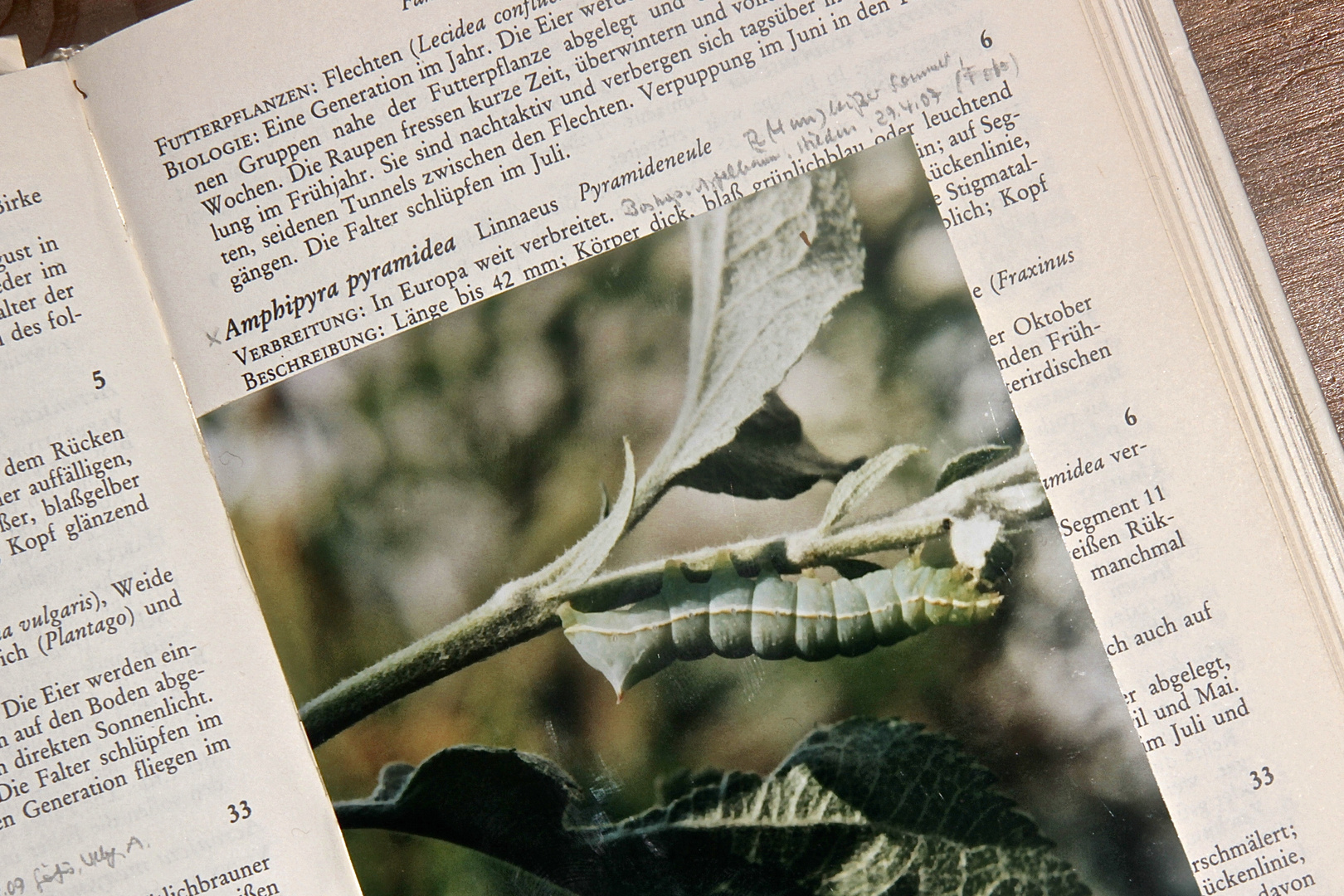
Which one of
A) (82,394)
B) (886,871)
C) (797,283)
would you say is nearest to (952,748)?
(886,871)

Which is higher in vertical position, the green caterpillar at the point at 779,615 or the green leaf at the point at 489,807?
the green caterpillar at the point at 779,615

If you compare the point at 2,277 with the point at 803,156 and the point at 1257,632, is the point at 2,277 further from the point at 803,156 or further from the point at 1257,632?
the point at 1257,632

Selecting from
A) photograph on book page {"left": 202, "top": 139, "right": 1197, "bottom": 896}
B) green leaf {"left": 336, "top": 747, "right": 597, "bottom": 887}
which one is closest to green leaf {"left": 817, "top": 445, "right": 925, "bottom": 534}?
photograph on book page {"left": 202, "top": 139, "right": 1197, "bottom": 896}

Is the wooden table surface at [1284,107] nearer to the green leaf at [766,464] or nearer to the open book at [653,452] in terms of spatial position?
the open book at [653,452]

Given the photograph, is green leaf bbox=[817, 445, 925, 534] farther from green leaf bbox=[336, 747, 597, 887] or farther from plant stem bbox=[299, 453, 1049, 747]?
green leaf bbox=[336, 747, 597, 887]

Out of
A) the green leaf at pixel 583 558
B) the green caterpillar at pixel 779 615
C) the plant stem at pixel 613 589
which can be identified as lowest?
the green caterpillar at pixel 779 615

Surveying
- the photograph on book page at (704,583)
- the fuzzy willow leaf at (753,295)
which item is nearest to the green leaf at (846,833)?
the photograph on book page at (704,583)
